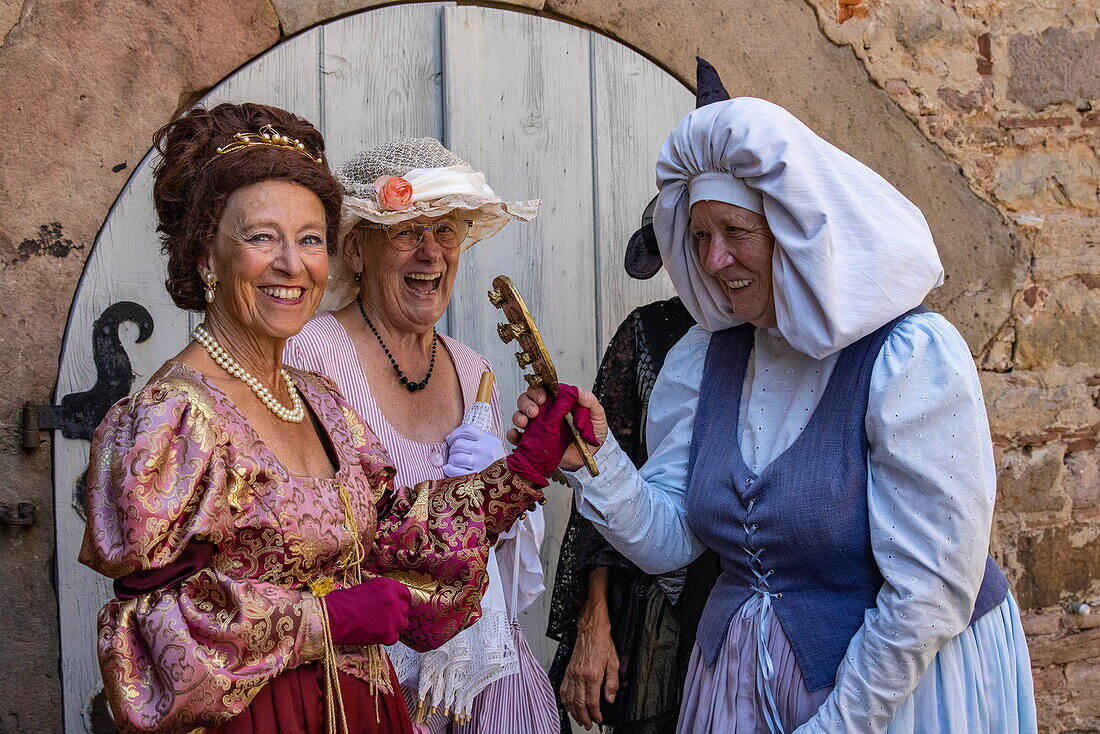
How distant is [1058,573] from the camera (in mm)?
3568

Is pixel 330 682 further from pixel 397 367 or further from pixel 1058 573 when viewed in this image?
pixel 1058 573

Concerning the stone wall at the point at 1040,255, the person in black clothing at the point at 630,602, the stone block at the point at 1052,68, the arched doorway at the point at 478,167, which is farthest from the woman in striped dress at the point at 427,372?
the stone block at the point at 1052,68

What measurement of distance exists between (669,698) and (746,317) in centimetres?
94

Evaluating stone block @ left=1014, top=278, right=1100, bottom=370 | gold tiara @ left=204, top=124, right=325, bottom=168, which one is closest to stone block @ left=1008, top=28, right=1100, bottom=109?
stone block @ left=1014, top=278, right=1100, bottom=370

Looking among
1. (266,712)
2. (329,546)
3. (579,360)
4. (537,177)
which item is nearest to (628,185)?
(537,177)

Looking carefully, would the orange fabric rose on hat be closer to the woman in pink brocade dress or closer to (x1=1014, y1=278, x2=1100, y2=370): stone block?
the woman in pink brocade dress

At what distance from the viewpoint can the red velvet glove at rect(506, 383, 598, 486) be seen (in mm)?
2072

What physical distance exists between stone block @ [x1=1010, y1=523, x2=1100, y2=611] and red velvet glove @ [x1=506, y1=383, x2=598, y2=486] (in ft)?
7.03

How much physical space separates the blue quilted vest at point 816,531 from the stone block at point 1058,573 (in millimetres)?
1571

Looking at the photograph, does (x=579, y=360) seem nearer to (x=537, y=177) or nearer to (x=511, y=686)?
(x=537, y=177)

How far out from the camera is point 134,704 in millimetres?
1592

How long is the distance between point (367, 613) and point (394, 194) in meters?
0.98

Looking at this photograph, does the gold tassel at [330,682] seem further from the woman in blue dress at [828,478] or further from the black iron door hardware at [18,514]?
the black iron door hardware at [18,514]

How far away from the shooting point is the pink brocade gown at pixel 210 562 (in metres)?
1.60
